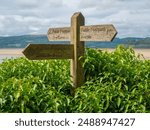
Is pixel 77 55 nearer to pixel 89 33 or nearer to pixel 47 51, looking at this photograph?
pixel 89 33

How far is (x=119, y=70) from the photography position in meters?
8.32

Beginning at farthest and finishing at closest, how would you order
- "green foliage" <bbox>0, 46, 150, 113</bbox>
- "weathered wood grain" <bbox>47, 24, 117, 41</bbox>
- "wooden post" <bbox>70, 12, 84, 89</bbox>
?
"wooden post" <bbox>70, 12, 84, 89</bbox> < "weathered wood grain" <bbox>47, 24, 117, 41</bbox> < "green foliage" <bbox>0, 46, 150, 113</bbox>

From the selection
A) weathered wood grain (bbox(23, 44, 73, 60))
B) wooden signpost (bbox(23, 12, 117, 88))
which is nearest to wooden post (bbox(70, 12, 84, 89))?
wooden signpost (bbox(23, 12, 117, 88))

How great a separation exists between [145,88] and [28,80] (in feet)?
6.28

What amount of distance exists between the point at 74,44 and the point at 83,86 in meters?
0.82

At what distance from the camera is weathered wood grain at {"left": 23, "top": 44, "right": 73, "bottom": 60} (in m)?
7.42

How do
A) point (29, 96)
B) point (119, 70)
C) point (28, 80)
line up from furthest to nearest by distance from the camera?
1. point (119, 70)
2. point (28, 80)
3. point (29, 96)

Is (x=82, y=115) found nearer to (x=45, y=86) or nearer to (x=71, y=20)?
(x=45, y=86)

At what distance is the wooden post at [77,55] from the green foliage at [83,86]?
117mm

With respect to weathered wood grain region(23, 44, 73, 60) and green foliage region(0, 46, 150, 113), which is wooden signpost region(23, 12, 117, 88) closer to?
weathered wood grain region(23, 44, 73, 60)

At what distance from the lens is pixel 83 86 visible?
784 centimetres

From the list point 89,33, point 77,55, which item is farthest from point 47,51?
point 89,33

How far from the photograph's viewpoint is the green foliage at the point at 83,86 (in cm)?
708

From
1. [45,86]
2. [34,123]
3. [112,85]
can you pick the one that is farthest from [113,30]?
[34,123]
